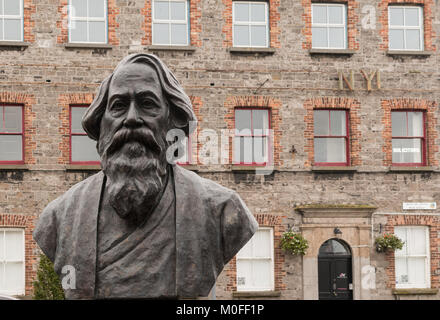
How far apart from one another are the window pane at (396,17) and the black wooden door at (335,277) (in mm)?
6662

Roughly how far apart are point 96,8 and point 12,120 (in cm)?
370

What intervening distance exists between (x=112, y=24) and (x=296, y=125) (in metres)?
5.58

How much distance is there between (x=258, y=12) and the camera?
22219 mm

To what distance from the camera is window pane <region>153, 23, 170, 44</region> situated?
21.7 metres

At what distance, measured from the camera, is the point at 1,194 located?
20.7 m

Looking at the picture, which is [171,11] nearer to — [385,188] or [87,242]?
[385,188]

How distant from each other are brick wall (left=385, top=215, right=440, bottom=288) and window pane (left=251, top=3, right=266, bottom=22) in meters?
6.46

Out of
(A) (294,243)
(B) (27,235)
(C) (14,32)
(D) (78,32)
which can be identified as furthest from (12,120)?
(A) (294,243)

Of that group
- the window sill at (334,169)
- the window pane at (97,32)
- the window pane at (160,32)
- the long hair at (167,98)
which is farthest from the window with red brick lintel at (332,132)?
the long hair at (167,98)

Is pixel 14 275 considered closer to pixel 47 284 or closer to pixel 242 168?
pixel 47 284

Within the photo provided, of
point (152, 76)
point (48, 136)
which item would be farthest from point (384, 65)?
point (152, 76)

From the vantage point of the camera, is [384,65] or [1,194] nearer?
[1,194]

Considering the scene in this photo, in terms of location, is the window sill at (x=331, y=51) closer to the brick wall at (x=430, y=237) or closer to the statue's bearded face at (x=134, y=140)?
the brick wall at (x=430, y=237)

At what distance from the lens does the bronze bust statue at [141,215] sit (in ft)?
15.6
